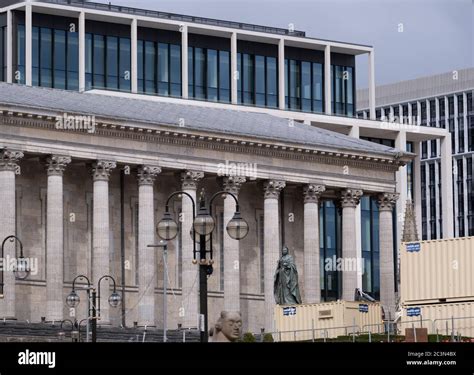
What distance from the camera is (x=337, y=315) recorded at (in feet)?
309

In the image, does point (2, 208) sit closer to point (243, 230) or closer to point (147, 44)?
point (147, 44)

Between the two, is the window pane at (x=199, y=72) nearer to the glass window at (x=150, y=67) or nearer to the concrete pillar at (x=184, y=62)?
the concrete pillar at (x=184, y=62)

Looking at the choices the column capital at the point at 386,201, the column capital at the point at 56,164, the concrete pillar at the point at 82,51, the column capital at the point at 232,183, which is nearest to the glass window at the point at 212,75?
the concrete pillar at the point at 82,51

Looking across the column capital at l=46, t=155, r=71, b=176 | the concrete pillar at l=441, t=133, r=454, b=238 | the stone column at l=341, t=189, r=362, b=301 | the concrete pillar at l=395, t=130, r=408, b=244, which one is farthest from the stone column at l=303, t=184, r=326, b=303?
the concrete pillar at l=441, t=133, r=454, b=238

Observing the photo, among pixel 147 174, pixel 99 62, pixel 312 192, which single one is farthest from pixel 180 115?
pixel 99 62

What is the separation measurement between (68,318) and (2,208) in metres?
7.56

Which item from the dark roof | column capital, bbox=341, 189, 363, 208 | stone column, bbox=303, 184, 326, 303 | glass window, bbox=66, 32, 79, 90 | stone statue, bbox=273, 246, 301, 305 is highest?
glass window, bbox=66, 32, 79, 90

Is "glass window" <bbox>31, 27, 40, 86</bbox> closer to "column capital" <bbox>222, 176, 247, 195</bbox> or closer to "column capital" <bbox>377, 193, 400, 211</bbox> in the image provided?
"column capital" <bbox>222, 176, 247, 195</bbox>

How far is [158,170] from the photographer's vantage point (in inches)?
4390

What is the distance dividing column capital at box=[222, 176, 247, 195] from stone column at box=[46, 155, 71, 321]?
12.5 m

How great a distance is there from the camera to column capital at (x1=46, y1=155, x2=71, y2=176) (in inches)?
4193

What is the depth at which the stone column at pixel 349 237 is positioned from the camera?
120812 millimetres

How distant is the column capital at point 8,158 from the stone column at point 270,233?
1861 cm

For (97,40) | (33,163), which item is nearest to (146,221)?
(33,163)
